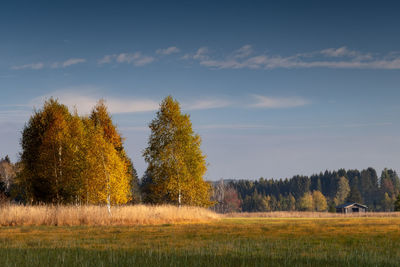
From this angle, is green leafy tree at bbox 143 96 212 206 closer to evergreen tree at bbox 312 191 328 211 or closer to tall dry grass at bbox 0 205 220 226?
tall dry grass at bbox 0 205 220 226

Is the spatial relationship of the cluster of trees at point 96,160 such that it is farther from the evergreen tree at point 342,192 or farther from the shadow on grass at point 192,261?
the evergreen tree at point 342,192

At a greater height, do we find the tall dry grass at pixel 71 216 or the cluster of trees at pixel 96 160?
the cluster of trees at pixel 96 160

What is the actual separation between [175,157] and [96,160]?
842 centimetres

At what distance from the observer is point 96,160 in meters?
33.2

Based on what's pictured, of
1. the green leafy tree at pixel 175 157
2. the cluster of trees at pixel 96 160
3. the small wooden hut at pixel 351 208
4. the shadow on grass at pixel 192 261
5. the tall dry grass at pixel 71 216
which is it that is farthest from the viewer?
the small wooden hut at pixel 351 208

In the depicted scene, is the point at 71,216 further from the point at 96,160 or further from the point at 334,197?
the point at 334,197

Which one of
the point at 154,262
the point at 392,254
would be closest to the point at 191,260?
the point at 154,262

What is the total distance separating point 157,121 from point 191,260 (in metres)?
30.7

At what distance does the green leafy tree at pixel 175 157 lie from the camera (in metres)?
39.1

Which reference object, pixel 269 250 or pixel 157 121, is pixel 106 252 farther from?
pixel 157 121

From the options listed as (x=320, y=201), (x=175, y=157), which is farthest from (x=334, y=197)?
(x=175, y=157)

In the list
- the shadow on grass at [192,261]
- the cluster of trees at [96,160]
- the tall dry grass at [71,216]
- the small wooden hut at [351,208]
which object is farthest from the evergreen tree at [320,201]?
the shadow on grass at [192,261]

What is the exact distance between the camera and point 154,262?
9.73 metres

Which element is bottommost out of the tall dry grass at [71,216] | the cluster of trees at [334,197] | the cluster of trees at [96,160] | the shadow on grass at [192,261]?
the cluster of trees at [334,197]
